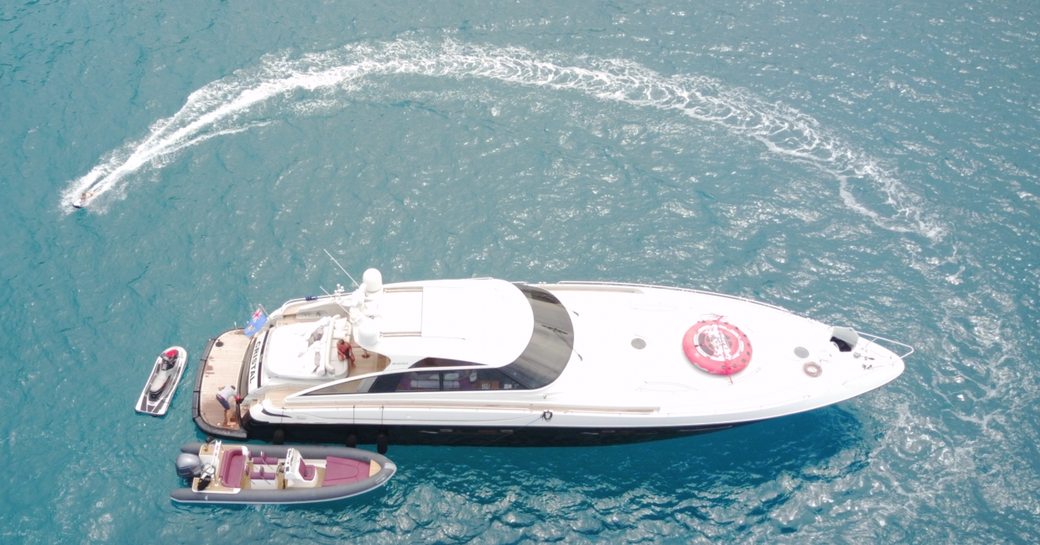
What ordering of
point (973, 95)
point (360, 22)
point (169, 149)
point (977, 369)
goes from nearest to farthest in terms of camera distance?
1. point (977, 369)
2. point (169, 149)
3. point (973, 95)
4. point (360, 22)

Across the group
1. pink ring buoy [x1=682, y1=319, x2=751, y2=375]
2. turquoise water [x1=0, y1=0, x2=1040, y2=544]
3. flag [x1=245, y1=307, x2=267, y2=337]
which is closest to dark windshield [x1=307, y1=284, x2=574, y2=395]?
turquoise water [x1=0, y1=0, x2=1040, y2=544]

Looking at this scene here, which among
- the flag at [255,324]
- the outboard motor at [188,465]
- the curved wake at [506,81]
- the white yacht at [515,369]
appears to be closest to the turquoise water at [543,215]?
the curved wake at [506,81]

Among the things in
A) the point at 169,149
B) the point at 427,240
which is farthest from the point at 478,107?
the point at 169,149

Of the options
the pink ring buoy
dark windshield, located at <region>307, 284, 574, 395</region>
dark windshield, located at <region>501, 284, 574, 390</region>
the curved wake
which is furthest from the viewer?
the curved wake

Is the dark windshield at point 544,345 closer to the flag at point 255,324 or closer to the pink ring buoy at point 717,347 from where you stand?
the pink ring buoy at point 717,347

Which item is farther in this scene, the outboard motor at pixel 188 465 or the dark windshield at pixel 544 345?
the dark windshield at pixel 544 345

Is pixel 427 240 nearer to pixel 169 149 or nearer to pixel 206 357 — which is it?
pixel 206 357

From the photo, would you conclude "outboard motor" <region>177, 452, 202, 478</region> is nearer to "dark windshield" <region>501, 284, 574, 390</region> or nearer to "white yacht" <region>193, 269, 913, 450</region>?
"white yacht" <region>193, 269, 913, 450</region>
